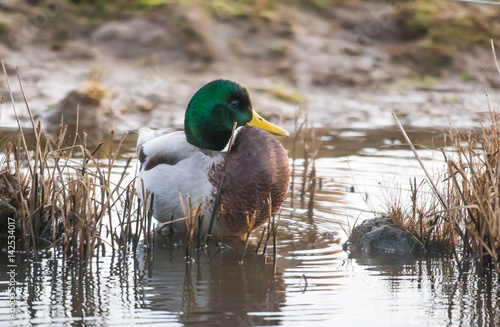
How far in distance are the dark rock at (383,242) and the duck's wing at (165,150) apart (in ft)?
3.78

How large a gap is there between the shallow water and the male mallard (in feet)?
0.79

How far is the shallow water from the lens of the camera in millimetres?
3188

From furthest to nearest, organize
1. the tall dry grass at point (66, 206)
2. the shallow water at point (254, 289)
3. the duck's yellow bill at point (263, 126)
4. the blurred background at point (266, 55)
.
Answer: the blurred background at point (266, 55) → the duck's yellow bill at point (263, 126) → the tall dry grass at point (66, 206) → the shallow water at point (254, 289)

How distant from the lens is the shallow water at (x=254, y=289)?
3188 mm

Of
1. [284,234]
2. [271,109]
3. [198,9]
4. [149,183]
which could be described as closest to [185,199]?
[149,183]

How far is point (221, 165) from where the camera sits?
4238 mm

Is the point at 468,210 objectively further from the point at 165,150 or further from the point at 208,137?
the point at 165,150

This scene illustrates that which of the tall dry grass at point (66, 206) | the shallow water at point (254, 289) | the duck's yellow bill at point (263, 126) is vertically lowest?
the shallow water at point (254, 289)

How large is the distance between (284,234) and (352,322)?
1504mm

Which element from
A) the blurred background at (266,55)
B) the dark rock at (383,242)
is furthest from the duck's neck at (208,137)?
the blurred background at (266,55)

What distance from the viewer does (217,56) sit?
10.1 m

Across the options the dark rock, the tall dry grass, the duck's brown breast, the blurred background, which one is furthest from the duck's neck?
the blurred background

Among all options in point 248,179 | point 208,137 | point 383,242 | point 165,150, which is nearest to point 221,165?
→ point 248,179

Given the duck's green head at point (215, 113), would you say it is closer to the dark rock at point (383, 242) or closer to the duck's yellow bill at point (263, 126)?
the duck's yellow bill at point (263, 126)
